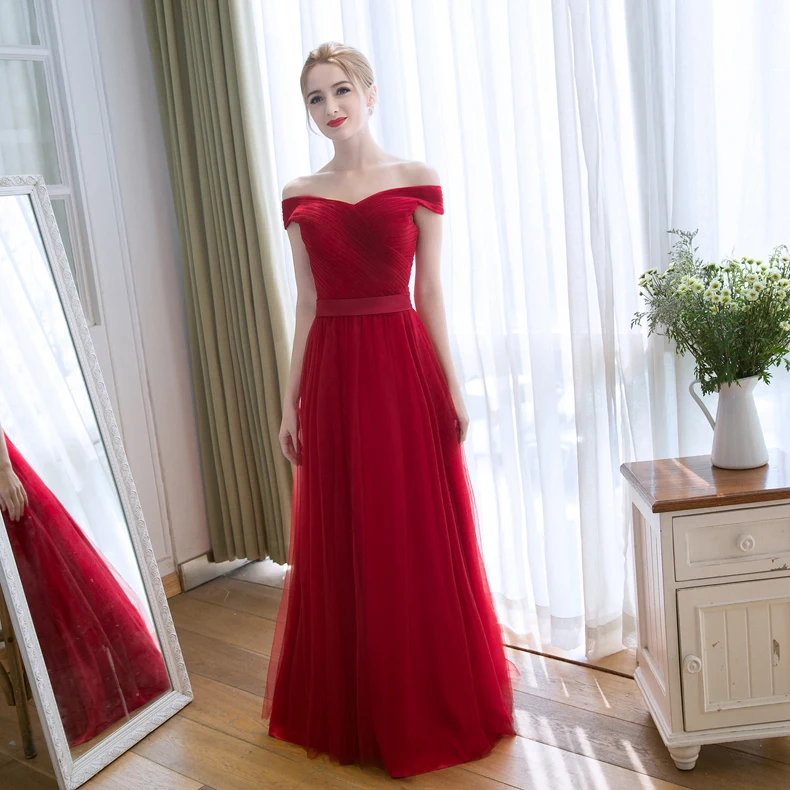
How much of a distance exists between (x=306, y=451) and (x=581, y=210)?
93 centimetres

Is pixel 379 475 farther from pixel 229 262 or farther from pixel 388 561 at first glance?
pixel 229 262

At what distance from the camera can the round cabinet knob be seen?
1.78 meters

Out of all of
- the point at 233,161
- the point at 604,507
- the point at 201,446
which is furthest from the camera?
the point at 201,446

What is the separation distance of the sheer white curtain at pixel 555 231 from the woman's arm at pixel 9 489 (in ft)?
4.00

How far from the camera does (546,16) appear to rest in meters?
2.15

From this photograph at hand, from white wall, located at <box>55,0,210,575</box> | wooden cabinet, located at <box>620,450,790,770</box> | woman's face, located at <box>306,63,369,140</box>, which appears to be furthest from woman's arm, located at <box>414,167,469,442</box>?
white wall, located at <box>55,0,210,575</box>

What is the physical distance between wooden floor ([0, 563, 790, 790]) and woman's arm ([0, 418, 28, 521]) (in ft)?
1.78

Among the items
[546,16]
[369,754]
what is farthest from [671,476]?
[546,16]

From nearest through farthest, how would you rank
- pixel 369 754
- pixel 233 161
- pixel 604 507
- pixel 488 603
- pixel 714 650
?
pixel 714 650
pixel 369 754
pixel 488 603
pixel 604 507
pixel 233 161

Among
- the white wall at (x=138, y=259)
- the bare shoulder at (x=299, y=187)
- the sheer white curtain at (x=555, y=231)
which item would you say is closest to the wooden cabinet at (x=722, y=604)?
the sheer white curtain at (x=555, y=231)

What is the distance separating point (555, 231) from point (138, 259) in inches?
57.8

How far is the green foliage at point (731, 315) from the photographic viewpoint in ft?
5.76

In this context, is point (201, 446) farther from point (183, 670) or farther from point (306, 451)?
point (306, 451)

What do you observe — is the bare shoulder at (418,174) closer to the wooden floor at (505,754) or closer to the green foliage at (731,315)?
the green foliage at (731,315)
